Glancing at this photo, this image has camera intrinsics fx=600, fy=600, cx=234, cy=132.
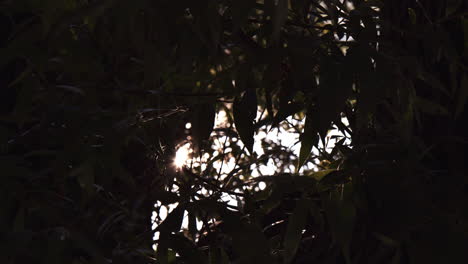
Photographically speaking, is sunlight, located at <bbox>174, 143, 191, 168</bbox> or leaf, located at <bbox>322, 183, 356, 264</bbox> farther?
sunlight, located at <bbox>174, 143, 191, 168</bbox>

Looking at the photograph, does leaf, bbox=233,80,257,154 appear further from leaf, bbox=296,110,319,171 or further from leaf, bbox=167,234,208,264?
leaf, bbox=167,234,208,264

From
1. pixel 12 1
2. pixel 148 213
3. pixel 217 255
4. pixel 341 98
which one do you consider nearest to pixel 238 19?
pixel 341 98

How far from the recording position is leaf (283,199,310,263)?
0.99 meters

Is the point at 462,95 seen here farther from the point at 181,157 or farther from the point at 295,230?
the point at 181,157

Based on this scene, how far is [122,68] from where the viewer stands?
5.68 feet

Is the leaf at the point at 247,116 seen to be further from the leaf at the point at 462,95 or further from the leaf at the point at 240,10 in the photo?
the leaf at the point at 462,95

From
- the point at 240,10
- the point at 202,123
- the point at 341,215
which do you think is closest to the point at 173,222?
the point at 202,123

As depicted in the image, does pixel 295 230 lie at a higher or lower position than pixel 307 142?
lower

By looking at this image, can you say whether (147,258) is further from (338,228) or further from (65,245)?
(338,228)

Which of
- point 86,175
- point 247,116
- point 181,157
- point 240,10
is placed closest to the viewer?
point 240,10

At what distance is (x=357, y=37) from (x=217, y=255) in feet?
1.55

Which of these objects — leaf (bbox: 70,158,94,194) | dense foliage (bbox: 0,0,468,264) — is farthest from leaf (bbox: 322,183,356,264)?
leaf (bbox: 70,158,94,194)

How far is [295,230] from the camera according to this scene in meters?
1.01

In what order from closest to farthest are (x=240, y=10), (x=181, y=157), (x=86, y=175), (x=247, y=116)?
(x=240, y=10), (x=86, y=175), (x=247, y=116), (x=181, y=157)
